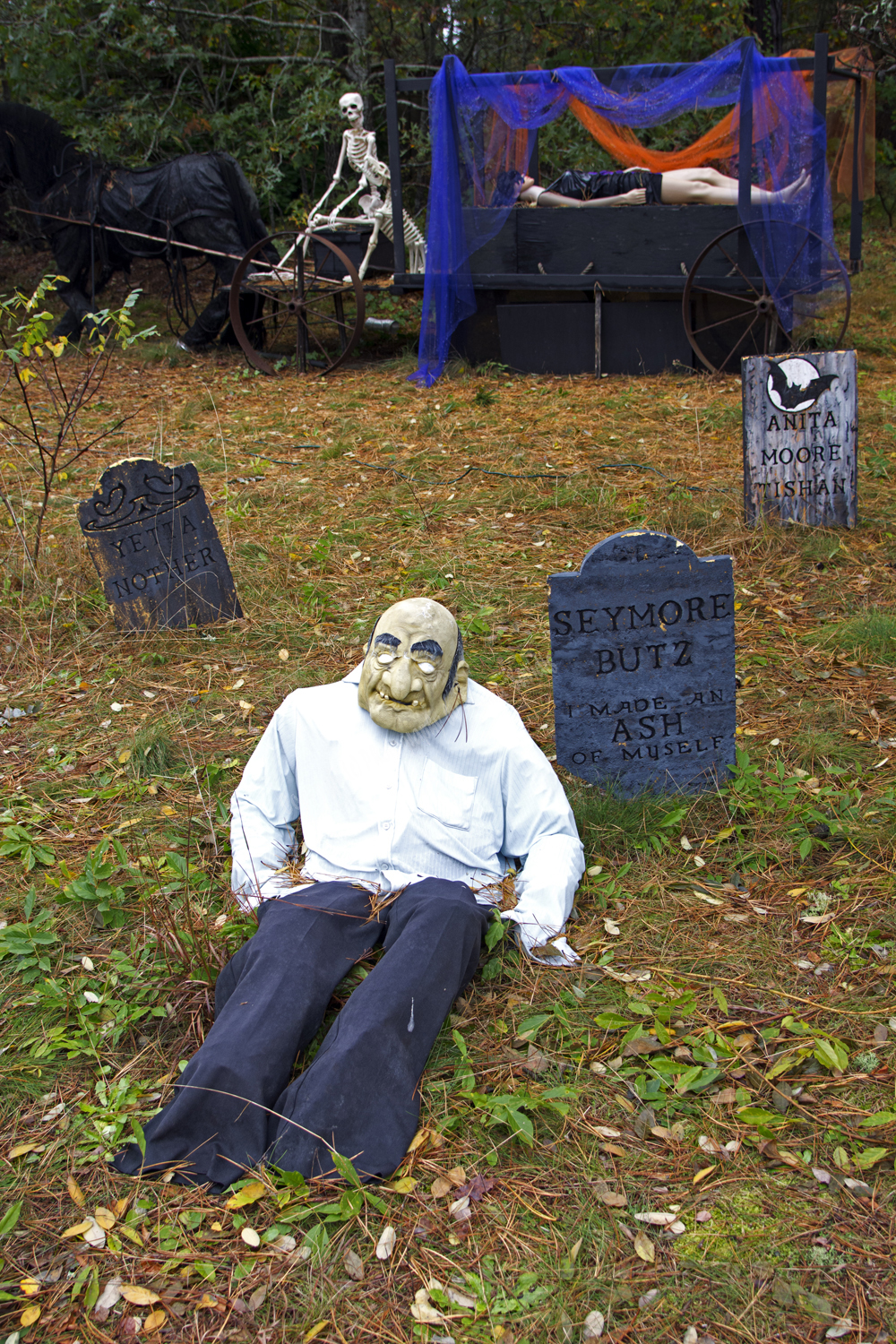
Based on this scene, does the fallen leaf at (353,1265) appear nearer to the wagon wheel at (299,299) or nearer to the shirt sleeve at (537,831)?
the shirt sleeve at (537,831)

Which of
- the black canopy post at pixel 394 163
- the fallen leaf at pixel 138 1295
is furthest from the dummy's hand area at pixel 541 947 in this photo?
the black canopy post at pixel 394 163

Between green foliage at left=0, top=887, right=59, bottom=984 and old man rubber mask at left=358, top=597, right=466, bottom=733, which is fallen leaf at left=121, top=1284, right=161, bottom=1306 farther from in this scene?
old man rubber mask at left=358, top=597, right=466, bottom=733

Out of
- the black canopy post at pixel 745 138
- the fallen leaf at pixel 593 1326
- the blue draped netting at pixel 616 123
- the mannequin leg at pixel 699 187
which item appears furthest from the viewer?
the mannequin leg at pixel 699 187

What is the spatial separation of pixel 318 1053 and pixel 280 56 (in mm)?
14461

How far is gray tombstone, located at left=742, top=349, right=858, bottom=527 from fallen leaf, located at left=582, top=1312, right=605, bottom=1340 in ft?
13.9

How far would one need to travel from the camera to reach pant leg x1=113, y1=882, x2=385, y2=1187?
6.88ft

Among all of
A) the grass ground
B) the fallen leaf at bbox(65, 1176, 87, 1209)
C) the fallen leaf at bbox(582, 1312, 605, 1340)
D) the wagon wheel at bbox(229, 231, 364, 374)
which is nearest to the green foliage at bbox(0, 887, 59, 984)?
the grass ground

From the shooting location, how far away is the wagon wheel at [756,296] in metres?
8.35

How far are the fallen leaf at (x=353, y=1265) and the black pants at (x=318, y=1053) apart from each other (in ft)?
0.52

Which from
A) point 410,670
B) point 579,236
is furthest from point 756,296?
point 410,670

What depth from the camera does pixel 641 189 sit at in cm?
911

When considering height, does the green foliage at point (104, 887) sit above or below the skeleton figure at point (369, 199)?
below

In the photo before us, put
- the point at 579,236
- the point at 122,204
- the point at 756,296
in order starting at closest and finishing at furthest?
the point at 756,296
the point at 579,236
the point at 122,204

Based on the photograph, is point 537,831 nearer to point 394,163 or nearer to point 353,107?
point 394,163
